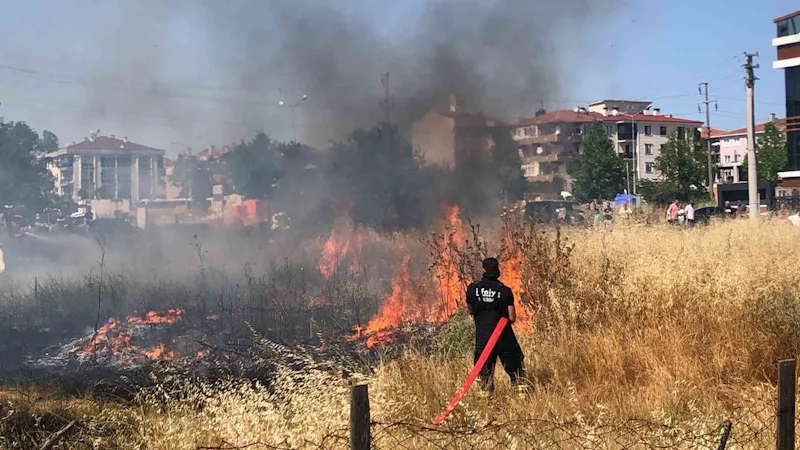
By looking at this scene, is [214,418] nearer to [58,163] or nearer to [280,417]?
[280,417]

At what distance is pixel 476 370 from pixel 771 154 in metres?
54.4

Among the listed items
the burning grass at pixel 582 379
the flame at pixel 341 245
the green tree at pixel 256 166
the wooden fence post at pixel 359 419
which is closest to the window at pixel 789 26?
the green tree at pixel 256 166

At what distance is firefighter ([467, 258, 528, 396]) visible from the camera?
6.26 m

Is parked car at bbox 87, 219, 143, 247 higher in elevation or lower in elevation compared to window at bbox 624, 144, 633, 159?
lower

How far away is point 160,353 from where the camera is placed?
33.2 feet

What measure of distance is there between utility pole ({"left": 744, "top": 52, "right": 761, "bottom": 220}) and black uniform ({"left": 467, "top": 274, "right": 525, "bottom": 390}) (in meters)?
16.8

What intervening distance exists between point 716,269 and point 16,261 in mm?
19421

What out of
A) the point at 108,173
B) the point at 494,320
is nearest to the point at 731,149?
the point at 108,173

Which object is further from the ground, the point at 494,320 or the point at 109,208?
the point at 109,208

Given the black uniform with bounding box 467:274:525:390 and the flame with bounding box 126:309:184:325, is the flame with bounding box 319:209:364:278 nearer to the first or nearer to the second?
the flame with bounding box 126:309:184:325

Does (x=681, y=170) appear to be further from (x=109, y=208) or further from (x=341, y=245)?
(x=341, y=245)

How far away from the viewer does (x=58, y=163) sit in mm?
27109

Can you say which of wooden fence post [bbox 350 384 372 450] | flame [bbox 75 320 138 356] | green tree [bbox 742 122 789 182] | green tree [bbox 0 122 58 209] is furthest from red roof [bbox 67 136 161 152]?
green tree [bbox 742 122 789 182]

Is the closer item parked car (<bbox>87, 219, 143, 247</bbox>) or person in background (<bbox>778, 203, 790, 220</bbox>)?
person in background (<bbox>778, 203, 790, 220</bbox>)
